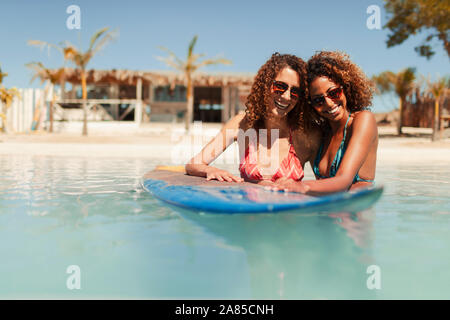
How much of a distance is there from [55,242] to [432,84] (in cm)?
1823

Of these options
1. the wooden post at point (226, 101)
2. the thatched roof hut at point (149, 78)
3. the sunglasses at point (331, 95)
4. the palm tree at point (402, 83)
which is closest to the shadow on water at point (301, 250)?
the sunglasses at point (331, 95)

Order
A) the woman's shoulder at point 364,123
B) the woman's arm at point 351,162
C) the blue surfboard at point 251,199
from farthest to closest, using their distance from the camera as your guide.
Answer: the woman's shoulder at point 364,123 < the woman's arm at point 351,162 < the blue surfboard at point 251,199

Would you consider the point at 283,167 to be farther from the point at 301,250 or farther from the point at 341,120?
the point at 301,250

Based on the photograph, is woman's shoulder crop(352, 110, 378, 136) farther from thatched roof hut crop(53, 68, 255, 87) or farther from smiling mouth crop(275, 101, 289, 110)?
thatched roof hut crop(53, 68, 255, 87)

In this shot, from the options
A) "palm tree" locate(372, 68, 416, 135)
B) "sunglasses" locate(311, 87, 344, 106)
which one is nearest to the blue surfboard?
"sunglasses" locate(311, 87, 344, 106)

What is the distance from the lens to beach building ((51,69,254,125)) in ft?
66.0

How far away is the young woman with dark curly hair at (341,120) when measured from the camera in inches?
104

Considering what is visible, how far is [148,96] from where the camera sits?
2458cm

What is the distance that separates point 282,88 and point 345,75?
468mm

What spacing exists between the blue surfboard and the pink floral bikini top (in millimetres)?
343

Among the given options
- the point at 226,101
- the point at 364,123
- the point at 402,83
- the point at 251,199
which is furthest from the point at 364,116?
the point at 226,101

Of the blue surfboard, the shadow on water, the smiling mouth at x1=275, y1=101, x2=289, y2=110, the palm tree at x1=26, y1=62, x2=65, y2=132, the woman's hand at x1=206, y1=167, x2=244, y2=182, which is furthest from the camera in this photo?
the palm tree at x1=26, y1=62, x2=65, y2=132

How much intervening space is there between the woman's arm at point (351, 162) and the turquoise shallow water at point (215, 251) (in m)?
0.25

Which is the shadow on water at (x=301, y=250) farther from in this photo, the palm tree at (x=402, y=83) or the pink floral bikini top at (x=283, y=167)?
the palm tree at (x=402, y=83)
